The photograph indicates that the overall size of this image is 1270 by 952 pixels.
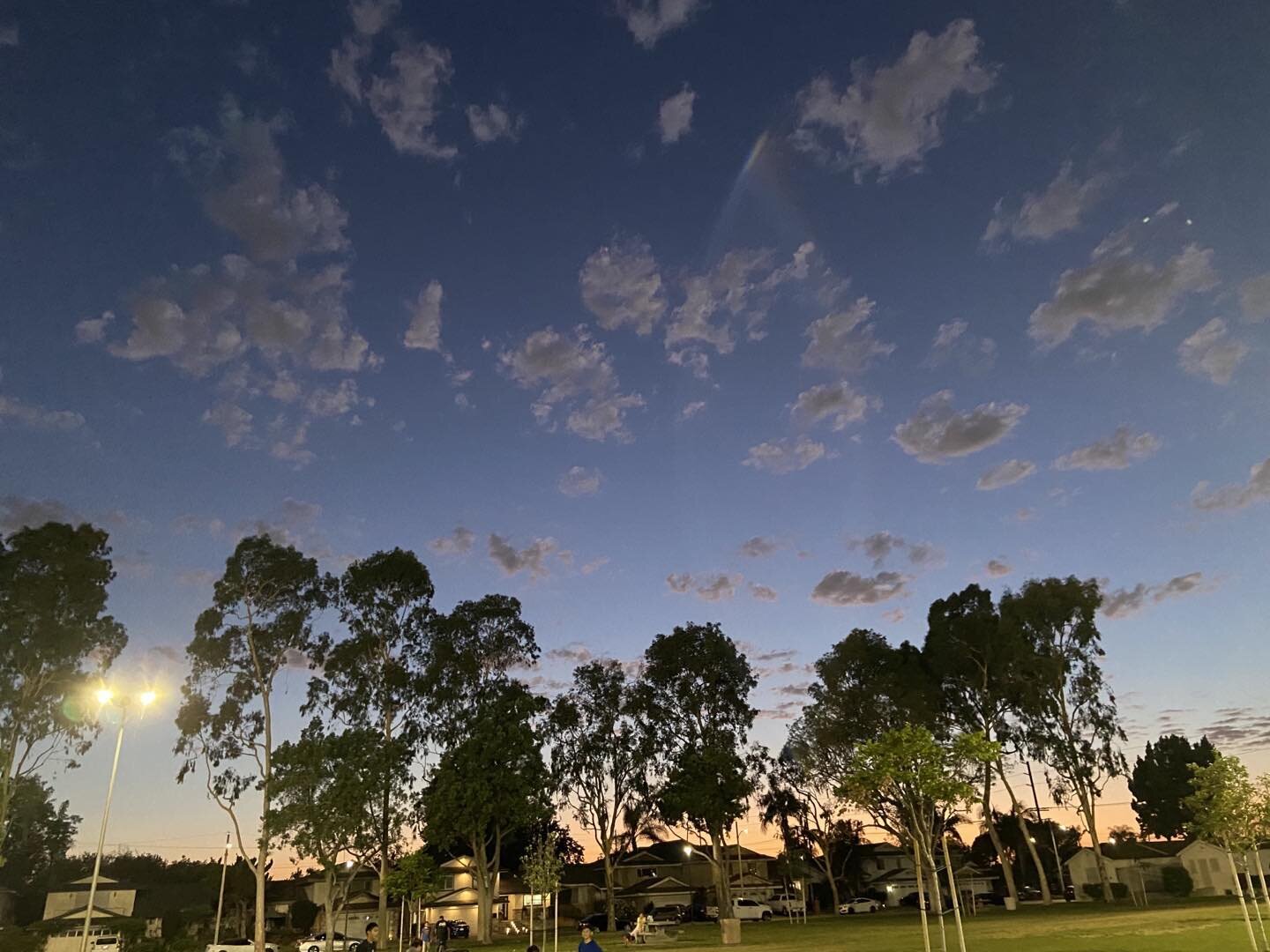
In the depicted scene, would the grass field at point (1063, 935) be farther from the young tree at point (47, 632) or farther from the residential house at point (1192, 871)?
the young tree at point (47, 632)

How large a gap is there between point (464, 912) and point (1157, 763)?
3072 inches

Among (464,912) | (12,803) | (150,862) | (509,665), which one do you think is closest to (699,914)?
(464,912)

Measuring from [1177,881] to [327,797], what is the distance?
2166 inches

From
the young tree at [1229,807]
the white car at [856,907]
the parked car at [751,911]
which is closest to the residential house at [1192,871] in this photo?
the white car at [856,907]

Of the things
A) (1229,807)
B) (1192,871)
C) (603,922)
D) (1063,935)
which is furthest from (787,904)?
(1229,807)

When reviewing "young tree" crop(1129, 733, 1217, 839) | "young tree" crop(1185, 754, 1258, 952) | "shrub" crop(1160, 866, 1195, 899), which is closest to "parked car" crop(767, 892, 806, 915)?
"shrub" crop(1160, 866, 1195, 899)

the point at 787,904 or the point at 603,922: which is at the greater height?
the point at 787,904

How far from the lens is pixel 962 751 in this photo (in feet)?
74.2

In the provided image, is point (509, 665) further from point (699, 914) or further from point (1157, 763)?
point (1157, 763)

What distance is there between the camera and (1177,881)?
53750 mm

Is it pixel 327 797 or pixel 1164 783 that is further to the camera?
pixel 1164 783

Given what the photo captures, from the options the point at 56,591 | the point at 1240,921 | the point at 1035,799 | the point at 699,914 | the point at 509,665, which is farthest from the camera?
the point at 1035,799

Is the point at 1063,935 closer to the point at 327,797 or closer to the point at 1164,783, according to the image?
the point at 327,797

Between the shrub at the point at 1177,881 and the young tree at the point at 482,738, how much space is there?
42635 mm
